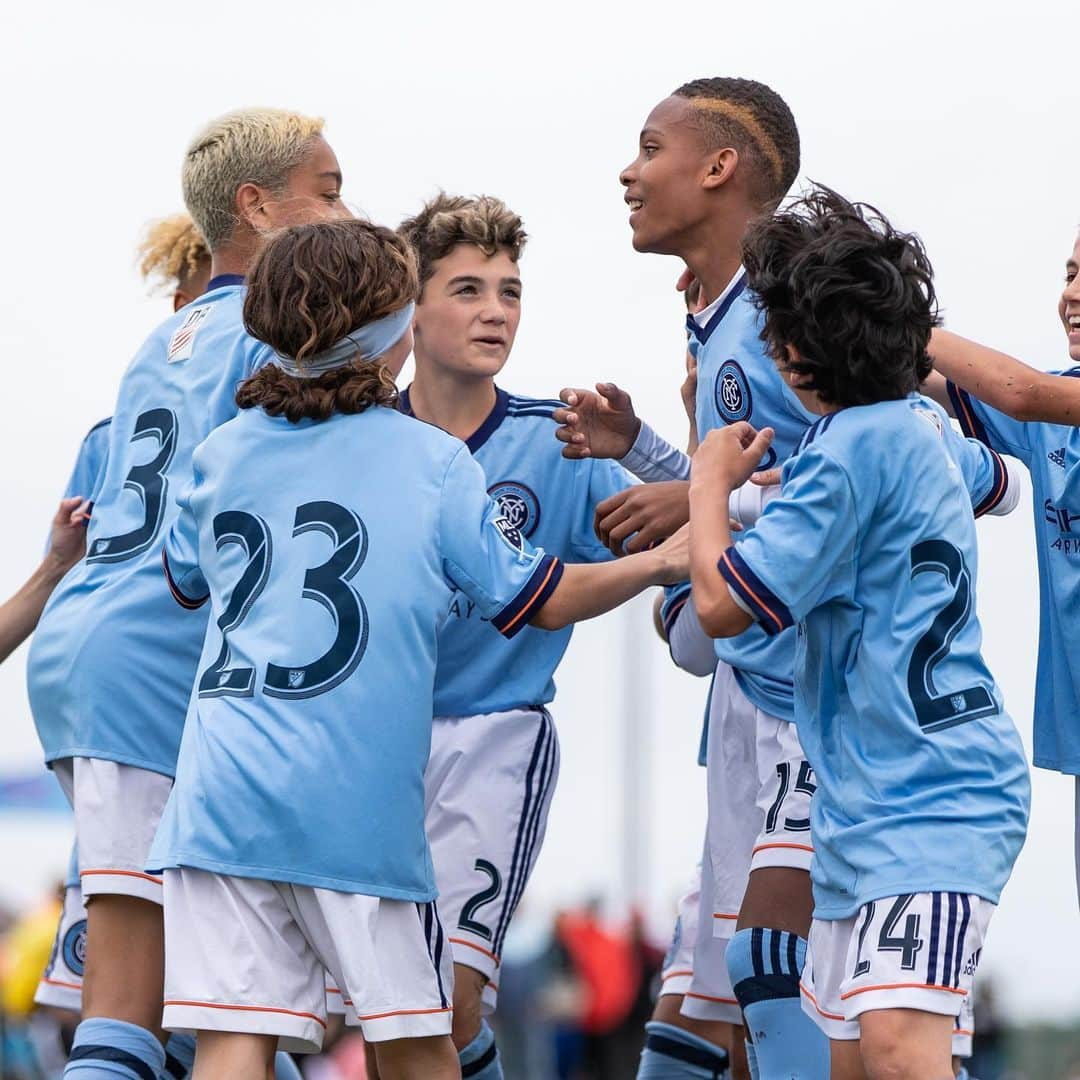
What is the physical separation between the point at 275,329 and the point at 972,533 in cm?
156

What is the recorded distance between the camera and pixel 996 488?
15.8 feet

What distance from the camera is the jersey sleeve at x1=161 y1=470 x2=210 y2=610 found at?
438cm

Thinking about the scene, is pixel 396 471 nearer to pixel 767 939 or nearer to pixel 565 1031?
pixel 767 939

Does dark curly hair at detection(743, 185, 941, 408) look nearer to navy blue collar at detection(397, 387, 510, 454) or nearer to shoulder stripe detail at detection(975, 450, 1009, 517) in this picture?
shoulder stripe detail at detection(975, 450, 1009, 517)

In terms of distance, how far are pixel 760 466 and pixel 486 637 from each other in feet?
3.13

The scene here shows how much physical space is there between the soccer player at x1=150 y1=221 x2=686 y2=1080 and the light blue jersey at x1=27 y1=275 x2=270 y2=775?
1.95 feet

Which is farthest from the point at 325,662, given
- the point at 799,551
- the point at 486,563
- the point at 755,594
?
the point at 799,551

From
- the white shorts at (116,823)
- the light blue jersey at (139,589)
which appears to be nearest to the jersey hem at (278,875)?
the white shorts at (116,823)

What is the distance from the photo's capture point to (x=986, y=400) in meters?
4.51

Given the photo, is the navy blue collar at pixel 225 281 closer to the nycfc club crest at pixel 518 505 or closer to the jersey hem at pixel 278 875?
the nycfc club crest at pixel 518 505

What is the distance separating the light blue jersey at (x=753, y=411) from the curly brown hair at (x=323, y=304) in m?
1.05

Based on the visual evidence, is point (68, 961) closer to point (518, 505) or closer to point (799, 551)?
point (518, 505)

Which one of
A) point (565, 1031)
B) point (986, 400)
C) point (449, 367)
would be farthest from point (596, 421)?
point (565, 1031)

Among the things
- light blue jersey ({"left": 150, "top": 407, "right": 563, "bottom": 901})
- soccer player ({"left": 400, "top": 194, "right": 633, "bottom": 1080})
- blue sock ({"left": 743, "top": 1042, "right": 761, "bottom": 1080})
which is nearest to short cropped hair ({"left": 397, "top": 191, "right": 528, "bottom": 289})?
soccer player ({"left": 400, "top": 194, "right": 633, "bottom": 1080})
